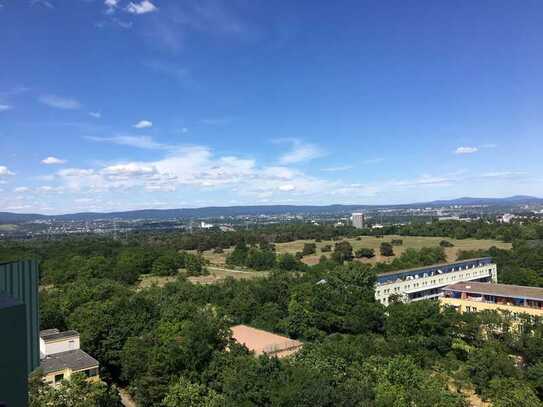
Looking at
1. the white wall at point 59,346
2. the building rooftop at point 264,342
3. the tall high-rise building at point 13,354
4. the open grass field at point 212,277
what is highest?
the tall high-rise building at point 13,354

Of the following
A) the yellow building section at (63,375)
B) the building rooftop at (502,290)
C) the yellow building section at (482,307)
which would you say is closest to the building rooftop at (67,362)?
the yellow building section at (63,375)

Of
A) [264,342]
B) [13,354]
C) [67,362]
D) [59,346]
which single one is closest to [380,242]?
[264,342]

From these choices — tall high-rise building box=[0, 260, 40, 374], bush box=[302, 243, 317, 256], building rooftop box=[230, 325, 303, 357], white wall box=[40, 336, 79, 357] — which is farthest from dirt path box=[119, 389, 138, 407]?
A: bush box=[302, 243, 317, 256]

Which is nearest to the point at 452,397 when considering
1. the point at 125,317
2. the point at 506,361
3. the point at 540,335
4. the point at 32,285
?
the point at 506,361

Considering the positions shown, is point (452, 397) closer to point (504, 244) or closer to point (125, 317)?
point (125, 317)

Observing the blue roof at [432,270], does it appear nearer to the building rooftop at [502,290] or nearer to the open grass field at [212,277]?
the building rooftop at [502,290]

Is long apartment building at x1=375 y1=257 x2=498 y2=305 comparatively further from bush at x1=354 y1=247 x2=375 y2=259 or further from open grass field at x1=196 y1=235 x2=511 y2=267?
bush at x1=354 y1=247 x2=375 y2=259

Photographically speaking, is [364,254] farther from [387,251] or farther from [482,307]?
[482,307]
